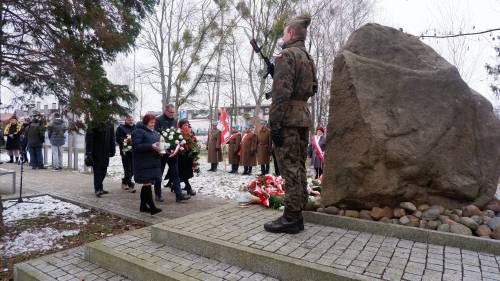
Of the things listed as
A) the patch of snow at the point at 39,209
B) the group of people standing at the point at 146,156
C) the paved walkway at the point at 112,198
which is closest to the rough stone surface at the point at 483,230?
the paved walkway at the point at 112,198

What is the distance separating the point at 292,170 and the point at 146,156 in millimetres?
2776


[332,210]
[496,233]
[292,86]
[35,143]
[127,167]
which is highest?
[292,86]

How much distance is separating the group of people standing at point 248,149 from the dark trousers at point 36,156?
6.35 metres

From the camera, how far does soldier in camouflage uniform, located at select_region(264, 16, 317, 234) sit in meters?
4.10

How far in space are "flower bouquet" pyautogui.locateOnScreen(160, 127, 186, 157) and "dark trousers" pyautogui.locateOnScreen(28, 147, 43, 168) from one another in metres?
8.55

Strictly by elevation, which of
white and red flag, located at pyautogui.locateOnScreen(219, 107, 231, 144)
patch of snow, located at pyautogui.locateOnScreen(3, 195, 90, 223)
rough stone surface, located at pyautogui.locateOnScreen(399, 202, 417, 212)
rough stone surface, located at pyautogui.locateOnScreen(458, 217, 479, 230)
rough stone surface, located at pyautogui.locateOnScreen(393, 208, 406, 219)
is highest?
white and red flag, located at pyautogui.locateOnScreen(219, 107, 231, 144)

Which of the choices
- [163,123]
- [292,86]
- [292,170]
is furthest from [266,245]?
[163,123]

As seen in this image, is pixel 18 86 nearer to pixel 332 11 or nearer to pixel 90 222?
pixel 90 222

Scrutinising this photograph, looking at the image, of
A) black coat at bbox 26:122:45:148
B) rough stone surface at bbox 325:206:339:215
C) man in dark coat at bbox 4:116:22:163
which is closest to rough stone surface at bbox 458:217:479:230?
rough stone surface at bbox 325:206:339:215

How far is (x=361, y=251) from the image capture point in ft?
12.0

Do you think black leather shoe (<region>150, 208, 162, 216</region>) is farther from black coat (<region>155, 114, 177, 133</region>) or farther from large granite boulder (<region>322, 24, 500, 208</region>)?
large granite boulder (<region>322, 24, 500, 208</region>)

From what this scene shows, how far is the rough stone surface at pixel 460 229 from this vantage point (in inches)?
156

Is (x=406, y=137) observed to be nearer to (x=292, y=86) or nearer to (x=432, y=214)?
(x=432, y=214)

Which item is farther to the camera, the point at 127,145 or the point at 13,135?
the point at 13,135
